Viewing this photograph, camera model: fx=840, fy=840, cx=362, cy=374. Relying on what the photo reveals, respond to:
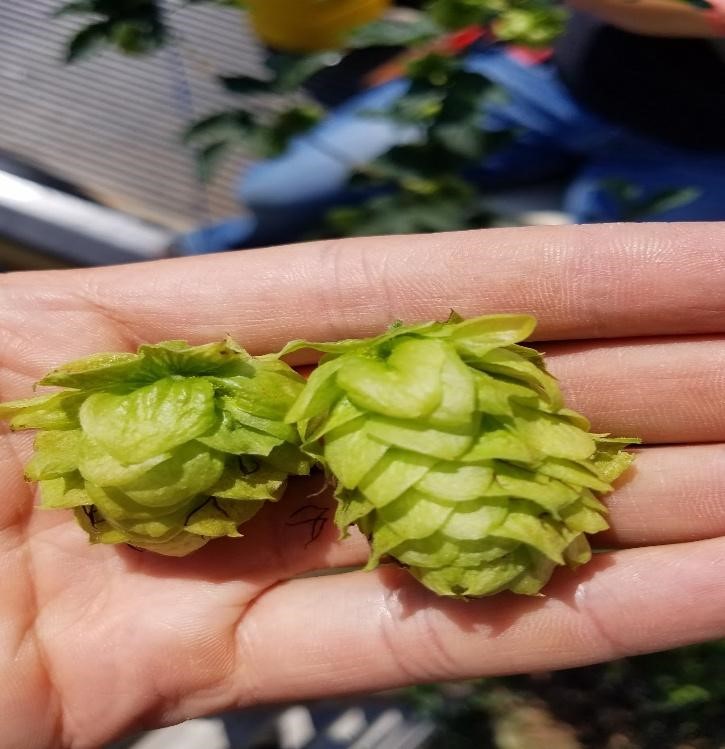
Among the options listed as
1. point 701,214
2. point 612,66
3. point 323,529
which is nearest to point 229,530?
point 323,529

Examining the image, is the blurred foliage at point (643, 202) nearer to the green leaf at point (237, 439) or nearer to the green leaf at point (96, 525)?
the green leaf at point (237, 439)

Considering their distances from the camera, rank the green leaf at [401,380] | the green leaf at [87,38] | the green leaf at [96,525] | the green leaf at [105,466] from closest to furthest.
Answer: the green leaf at [401,380] < the green leaf at [105,466] < the green leaf at [96,525] < the green leaf at [87,38]

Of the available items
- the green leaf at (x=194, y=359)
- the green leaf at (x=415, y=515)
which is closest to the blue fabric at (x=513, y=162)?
the green leaf at (x=194, y=359)

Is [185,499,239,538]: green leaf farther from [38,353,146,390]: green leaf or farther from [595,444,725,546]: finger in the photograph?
[595,444,725,546]: finger

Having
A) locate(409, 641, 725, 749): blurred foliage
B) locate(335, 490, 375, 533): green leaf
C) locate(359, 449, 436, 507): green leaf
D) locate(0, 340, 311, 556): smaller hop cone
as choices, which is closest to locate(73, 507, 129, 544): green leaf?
locate(0, 340, 311, 556): smaller hop cone

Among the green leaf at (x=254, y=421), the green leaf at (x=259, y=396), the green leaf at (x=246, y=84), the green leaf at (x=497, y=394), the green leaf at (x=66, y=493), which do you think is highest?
the green leaf at (x=246, y=84)

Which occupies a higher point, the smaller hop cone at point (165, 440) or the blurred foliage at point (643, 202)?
the blurred foliage at point (643, 202)
